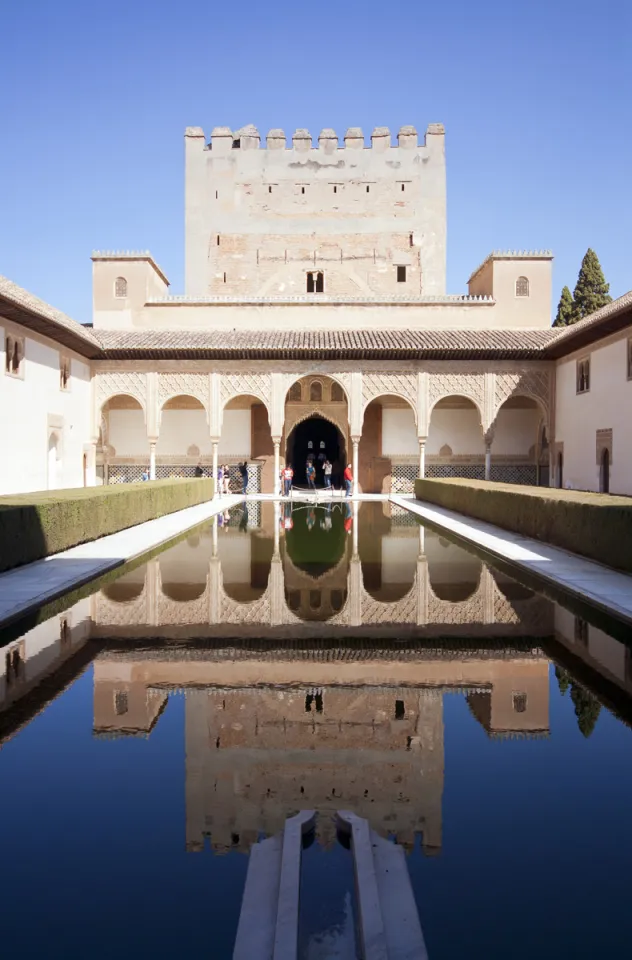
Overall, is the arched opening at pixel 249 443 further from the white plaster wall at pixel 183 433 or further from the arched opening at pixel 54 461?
the arched opening at pixel 54 461

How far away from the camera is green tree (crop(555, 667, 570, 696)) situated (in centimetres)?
415

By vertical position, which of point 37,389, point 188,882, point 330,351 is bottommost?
point 188,882

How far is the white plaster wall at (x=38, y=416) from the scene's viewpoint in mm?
15500

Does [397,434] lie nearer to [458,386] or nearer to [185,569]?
[458,386]

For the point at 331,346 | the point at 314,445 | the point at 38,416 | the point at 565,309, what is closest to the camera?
the point at 38,416

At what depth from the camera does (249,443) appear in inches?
918

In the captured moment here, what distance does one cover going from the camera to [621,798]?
2.91 meters

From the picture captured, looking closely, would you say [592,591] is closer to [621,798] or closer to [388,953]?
[621,798]

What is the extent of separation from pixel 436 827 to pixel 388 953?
0.82 meters

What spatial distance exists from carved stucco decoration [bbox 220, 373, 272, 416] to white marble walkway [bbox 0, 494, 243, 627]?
8.14m

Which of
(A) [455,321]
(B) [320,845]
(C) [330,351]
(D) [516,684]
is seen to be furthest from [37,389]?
(B) [320,845]

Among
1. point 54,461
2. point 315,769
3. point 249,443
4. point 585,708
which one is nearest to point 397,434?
point 249,443

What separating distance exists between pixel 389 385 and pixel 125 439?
815 centimetres

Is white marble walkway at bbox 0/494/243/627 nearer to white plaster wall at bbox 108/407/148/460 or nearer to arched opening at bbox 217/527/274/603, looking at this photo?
arched opening at bbox 217/527/274/603
